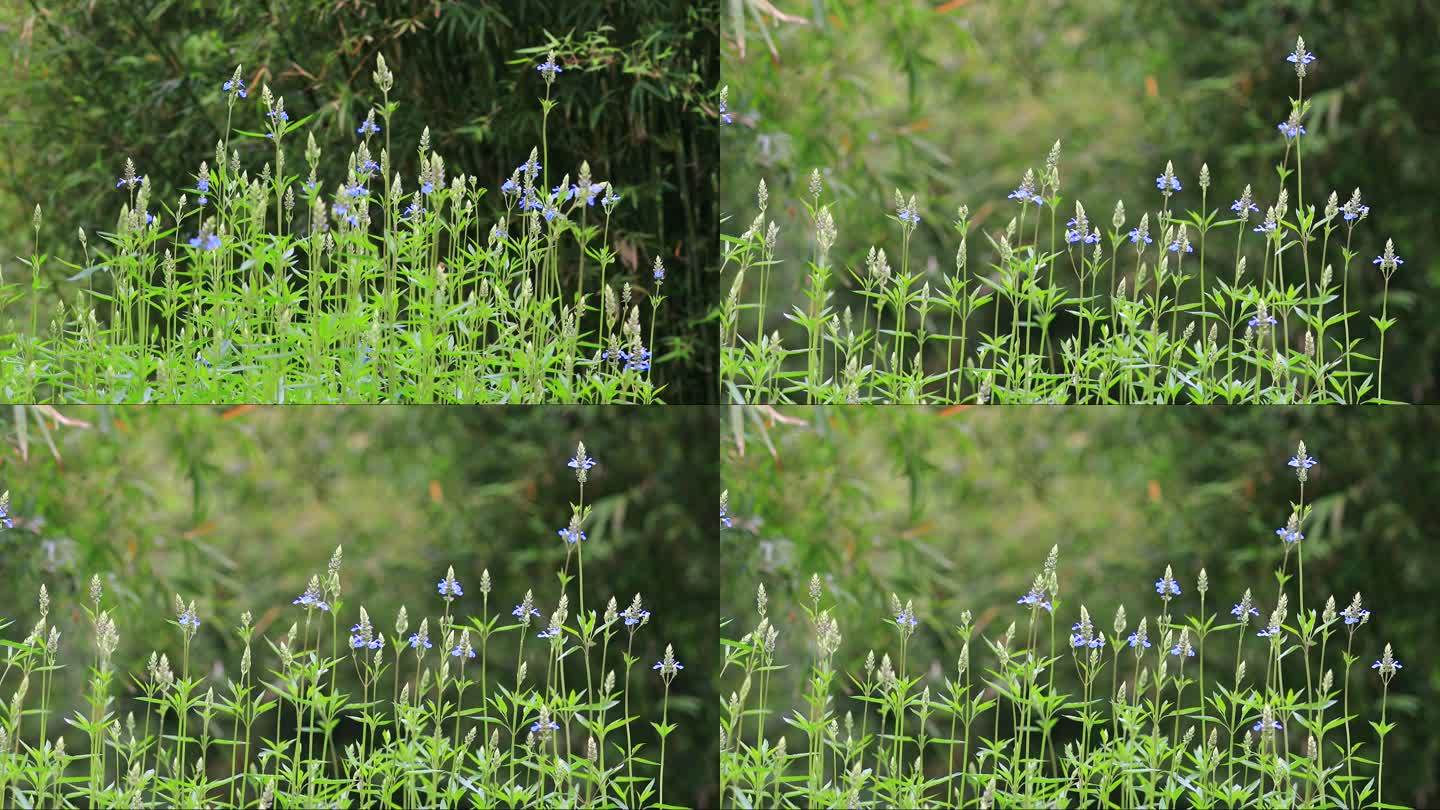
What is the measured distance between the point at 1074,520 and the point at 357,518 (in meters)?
1.57

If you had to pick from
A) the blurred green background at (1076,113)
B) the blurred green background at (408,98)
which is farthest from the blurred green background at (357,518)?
the blurred green background at (1076,113)

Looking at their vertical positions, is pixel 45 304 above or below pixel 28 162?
below

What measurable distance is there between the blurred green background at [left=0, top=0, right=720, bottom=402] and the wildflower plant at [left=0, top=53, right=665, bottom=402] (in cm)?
3

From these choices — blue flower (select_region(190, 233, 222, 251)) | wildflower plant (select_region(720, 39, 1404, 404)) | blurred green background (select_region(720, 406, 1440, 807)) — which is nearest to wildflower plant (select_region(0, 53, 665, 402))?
blue flower (select_region(190, 233, 222, 251))

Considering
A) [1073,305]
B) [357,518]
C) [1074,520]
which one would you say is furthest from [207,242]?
[1074,520]

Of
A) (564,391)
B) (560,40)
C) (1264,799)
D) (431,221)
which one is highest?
(560,40)

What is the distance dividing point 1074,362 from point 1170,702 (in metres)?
0.76

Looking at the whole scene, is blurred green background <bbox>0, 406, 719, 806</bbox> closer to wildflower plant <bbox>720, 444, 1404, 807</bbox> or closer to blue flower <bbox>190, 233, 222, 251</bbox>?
wildflower plant <bbox>720, 444, 1404, 807</bbox>

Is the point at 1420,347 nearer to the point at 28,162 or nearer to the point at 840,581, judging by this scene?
the point at 840,581

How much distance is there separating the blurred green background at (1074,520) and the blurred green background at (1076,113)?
243 mm

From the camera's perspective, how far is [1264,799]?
2.97m

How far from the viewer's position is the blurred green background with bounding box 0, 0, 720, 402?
2957mm

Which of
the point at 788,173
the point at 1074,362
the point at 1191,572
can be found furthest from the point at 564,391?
the point at 1191,572

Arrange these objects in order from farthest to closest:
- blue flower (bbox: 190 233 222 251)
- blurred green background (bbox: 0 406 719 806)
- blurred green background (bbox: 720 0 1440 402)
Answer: blurred green background (bbox: 720 0 1440 402) → blurred green background (bbox: 0 406 719 806) → blue flower (bbox: 190 233 222 251)
